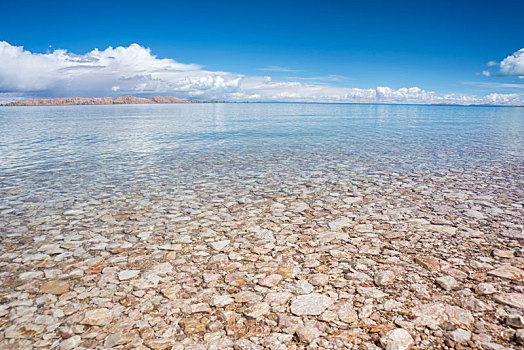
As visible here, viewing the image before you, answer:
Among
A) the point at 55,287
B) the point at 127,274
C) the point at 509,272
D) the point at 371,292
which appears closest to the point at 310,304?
the point at 371,292

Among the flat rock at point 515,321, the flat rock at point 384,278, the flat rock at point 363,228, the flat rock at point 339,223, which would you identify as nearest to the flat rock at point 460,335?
the flat rock at point 515,321

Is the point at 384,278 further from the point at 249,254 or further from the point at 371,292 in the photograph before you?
the point at 249,254

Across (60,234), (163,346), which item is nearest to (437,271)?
(163,346)

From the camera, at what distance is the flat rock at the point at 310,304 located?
4.65m

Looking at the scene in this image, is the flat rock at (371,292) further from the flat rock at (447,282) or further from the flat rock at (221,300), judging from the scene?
the flat rock at (221,300)

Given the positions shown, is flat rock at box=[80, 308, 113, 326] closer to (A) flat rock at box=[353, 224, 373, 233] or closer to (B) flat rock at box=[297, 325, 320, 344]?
(B) flat rock at box=[297, 325, 320, 344]

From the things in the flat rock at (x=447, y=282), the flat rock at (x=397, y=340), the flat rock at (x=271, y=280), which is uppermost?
the flat rock at (x=447, y=282)

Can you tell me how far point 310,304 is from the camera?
483 cm

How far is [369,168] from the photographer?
1516 cm

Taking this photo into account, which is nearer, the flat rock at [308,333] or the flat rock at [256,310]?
the flat rock at [308,333]

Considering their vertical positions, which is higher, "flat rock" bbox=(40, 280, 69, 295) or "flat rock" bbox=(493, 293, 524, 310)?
"flat rock" bbox=(493, 293, 524, 310)

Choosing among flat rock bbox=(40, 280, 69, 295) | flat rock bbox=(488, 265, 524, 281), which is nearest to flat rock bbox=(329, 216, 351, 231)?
flat rock bbox=(488, 265, 524, 281)

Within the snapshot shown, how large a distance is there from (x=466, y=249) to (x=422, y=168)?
9.77 m

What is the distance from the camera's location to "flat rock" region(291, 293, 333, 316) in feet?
15.3
